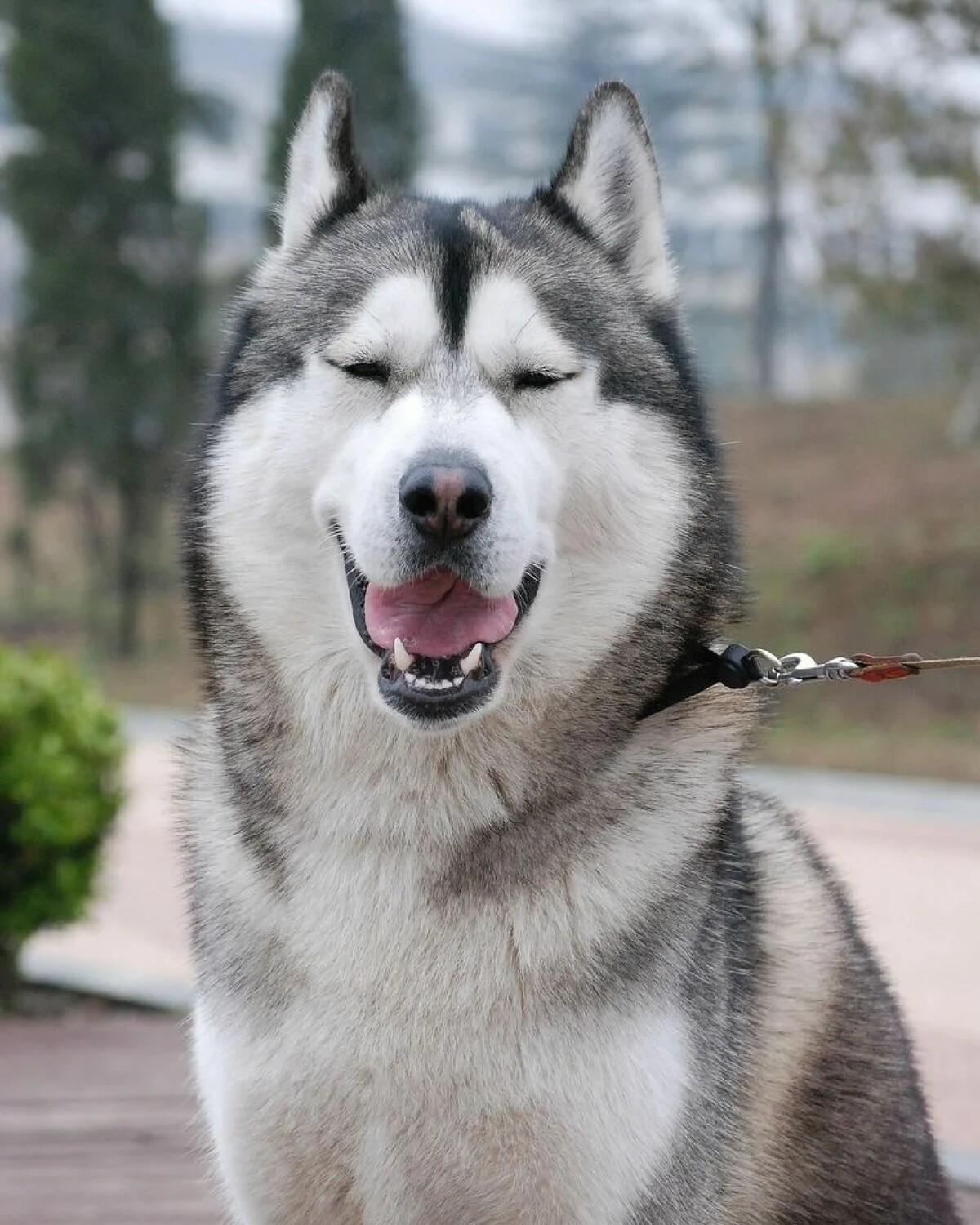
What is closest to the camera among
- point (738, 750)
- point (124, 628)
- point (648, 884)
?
point (648, 884)

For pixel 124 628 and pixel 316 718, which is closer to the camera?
pixel 316 718

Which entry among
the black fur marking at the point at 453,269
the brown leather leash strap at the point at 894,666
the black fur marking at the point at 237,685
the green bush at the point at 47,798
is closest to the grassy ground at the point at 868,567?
the green bush at the point at 47,798

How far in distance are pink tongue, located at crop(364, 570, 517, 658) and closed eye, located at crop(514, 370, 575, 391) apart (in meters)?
0.34

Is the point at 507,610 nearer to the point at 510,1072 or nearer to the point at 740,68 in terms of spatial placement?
the point at 510,1072

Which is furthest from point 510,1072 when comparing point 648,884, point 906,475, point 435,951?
point 906,475

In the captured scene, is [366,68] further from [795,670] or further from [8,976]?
[795,670]

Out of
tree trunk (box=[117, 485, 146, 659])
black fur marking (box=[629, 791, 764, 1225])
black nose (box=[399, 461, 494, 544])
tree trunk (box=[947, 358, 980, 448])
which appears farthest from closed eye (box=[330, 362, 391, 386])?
tree trunk (box=[117, 485, 146, 659])

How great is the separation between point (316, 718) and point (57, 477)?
18.5 meters

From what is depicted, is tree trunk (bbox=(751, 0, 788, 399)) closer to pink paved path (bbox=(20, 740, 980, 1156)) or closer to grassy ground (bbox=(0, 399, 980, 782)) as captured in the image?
grassy ground (bbox=(0, 399, 980, 782))

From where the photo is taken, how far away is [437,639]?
2.57 m

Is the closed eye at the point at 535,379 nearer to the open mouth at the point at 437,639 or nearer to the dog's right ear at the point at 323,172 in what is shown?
the open mouth at the point at 437,639

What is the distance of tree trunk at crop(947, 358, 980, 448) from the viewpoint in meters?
19.8

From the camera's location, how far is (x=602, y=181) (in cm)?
296

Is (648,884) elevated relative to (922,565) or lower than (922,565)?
elevated
